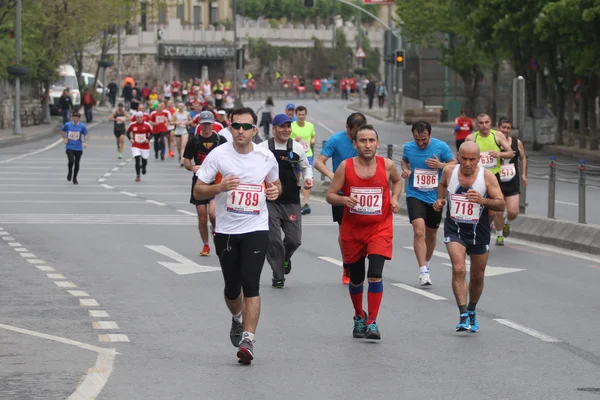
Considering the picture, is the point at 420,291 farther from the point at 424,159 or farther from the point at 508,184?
the point at 508,184

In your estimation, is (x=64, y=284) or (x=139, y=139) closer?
(x=64, y=284)

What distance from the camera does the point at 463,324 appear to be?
11719 millimetres

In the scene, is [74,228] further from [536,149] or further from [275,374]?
[536,149]

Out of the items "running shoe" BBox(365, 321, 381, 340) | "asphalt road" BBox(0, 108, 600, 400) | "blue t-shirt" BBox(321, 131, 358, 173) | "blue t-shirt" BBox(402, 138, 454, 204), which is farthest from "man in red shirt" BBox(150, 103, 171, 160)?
"running shoe" BBox(365, 321, 381, 340)

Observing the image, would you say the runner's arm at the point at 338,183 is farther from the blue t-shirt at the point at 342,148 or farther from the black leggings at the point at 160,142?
the black leggings at the point at 160,142

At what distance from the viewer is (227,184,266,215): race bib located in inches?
401

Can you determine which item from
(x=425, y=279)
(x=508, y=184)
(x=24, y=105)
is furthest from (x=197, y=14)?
(x=425, y=279)

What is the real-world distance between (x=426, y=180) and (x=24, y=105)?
4857 centimetres

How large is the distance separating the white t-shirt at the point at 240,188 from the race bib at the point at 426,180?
5010 millimetres

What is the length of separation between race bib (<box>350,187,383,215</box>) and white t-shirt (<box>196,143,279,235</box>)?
1178 millimetres

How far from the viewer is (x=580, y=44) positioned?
139 feet

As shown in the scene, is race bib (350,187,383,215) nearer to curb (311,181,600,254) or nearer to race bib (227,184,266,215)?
race bib (227,184,266,215)

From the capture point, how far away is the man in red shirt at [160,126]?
42.7 m

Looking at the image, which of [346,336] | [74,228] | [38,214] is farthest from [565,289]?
[38,214]
